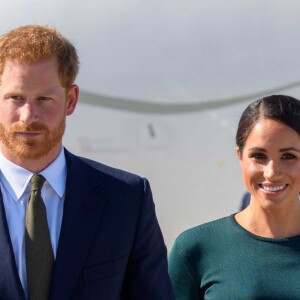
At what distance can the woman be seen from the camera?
2.38 metres

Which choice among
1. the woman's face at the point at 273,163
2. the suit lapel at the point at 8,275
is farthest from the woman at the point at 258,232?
the suit lapel at the point at 8,275

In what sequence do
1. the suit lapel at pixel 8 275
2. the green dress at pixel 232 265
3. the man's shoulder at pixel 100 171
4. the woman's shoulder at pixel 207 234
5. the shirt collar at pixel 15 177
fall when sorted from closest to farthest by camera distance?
the suit lapel at pixel 8 275 < the shirt collar at pixel 15 177 < the man's shoulder at pixel 100 171 < the green dress at pixel 232 265 < the woman's shoulder at pixel 207 234

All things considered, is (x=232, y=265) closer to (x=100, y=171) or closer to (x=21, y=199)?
(x=100, y=171)

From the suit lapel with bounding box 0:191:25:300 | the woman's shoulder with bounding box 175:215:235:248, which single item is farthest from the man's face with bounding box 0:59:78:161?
the woman's shoulder with bounding box 175:215:235:248

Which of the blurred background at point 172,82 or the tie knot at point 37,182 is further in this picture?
the blurred background at point 172,82

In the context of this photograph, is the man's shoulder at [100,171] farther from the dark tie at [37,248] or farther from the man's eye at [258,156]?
the man's eye at [258,156]

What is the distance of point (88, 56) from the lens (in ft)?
14.4

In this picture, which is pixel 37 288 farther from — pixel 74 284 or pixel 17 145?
pixel 17 145

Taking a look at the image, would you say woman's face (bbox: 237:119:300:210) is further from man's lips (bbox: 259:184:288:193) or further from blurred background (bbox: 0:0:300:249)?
blurred background (bbox: 0:0:300:249)

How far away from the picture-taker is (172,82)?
4.52 metres

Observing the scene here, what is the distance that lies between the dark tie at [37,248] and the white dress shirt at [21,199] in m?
0.02

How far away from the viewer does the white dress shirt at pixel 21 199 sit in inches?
78.9

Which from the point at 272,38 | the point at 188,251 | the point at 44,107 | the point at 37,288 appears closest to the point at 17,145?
the point at 44,107

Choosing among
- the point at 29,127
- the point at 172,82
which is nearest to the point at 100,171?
the point at 29,127
